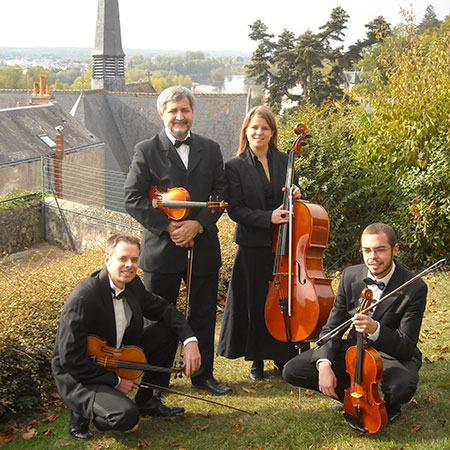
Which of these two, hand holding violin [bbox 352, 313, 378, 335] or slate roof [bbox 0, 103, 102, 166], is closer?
hand holding violin [bbox 352, 313, 378, 335]

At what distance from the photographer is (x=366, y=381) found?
129 inches

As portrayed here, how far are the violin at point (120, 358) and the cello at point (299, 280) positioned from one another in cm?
84

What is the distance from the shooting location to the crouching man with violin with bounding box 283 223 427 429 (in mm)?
3379

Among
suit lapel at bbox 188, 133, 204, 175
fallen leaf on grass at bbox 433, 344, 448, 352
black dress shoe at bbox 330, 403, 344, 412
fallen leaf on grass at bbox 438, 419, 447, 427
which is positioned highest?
suit lapel at bbox 188, 133, 204, 175

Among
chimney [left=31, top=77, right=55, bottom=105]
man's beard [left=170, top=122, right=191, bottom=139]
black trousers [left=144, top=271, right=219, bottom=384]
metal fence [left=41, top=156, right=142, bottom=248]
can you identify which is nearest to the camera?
man's beard [left=170, top=122, right=191, bottom=139]

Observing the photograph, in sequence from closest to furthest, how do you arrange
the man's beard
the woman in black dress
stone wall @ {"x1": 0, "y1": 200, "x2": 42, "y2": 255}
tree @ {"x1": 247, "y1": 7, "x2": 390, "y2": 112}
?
the man's beard < the woman in black dress < stone wall @ {"x1": 0, "y1": 200, "x2": 42, "y2": 255} < tree @ {"x1": 247, "y1": 7, "x2": 390, "y2": 112}

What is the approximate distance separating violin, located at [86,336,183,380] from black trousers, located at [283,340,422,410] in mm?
826

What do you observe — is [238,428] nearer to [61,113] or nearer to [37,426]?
[37,426]

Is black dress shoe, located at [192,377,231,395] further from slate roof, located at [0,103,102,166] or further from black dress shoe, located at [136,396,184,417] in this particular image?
slate roof, located at [0,103,102,166]

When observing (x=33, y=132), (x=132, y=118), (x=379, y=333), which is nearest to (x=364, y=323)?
(x=379, y=333)

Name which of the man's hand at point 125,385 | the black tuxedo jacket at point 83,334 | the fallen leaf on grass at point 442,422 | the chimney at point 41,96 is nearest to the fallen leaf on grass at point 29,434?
the black tuxedo jacket at point 83,334

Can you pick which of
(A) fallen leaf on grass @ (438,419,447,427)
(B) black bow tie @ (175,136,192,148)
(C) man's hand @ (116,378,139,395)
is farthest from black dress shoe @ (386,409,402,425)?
(B) black bow tie @ (175,136,192,148)

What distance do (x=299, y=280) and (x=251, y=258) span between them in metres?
0.56

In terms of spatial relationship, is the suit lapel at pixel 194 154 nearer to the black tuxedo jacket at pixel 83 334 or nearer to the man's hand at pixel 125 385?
the black tuxedo jacket at pixel 83 334
